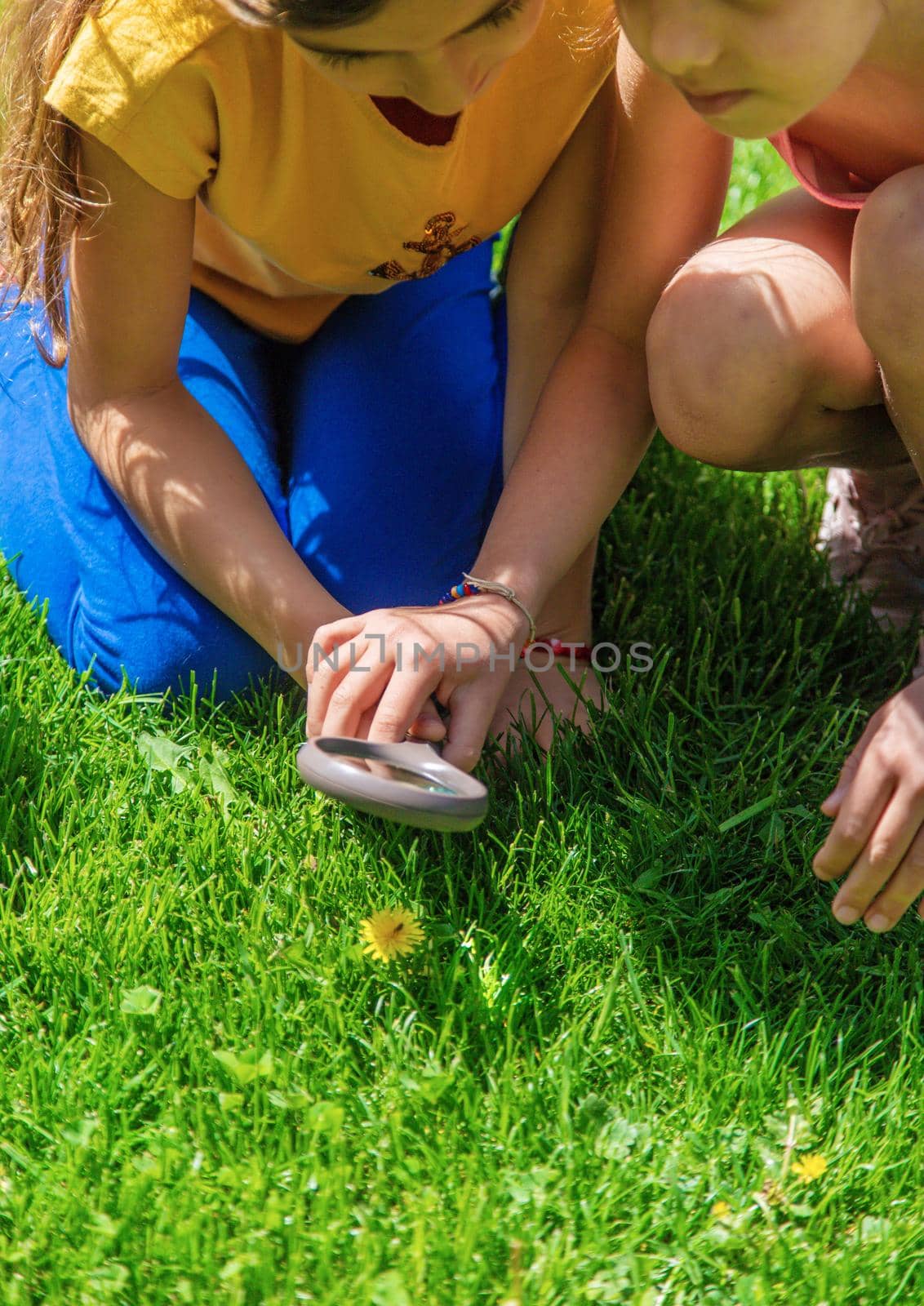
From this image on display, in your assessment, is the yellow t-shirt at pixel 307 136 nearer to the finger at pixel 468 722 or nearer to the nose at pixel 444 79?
the nose at pixel 444 79

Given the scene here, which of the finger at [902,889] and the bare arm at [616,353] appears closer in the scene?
the finger at [902,889]

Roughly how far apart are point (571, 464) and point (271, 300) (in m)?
0.57

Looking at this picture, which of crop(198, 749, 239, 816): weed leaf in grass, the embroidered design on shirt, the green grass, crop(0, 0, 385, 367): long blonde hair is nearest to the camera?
the green grass

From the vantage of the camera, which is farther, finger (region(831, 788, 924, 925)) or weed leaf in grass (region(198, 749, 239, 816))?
weed leaf in grass (region(198, 749, 239, 816))

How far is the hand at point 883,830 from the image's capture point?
3.68 ft

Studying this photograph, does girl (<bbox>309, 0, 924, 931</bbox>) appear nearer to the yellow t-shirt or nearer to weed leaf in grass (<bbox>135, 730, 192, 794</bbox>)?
the yellow t-shirt

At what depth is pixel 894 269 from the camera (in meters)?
1.31

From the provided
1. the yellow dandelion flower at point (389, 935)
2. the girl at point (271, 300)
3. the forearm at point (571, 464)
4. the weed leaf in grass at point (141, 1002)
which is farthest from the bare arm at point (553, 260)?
the weed leaf in grass at point (141, 1002)

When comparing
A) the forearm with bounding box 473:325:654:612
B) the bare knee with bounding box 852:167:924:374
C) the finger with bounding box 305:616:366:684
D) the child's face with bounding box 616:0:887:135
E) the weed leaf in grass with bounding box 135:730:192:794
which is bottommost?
the weed leaf in grass with bounding box 135:730:192:794

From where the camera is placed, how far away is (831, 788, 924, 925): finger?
1.12 m

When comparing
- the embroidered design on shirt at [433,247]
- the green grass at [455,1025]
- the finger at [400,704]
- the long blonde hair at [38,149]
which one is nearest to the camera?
the green grass at [455,1025]

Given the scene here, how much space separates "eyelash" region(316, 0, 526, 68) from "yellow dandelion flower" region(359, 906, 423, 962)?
734 millimetres

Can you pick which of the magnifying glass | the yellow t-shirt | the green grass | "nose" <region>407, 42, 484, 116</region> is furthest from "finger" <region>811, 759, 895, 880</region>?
the yellow t-shirt

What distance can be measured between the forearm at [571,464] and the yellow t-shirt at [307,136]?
222 millimetres
